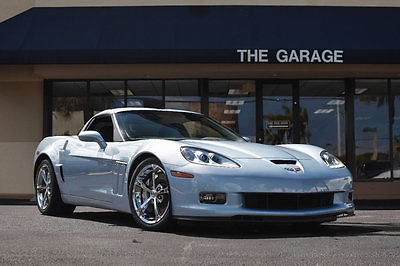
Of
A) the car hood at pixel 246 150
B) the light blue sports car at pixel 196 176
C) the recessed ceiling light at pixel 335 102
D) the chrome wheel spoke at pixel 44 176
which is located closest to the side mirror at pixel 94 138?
the light blue sports car at pixel 196 176

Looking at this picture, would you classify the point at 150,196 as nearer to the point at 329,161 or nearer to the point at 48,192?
the point at 329,161

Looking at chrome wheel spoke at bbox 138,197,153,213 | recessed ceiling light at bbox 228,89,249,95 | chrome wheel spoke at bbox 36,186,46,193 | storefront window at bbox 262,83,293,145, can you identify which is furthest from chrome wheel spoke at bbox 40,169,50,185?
storefront window at bbox 262,83,293,145

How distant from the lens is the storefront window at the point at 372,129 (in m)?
13.6

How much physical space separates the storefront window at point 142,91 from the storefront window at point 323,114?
326 centimetres

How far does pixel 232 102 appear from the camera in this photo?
1374cm

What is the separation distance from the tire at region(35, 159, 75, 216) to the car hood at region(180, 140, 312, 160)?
2.33 m

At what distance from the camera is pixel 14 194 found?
44.5 feet

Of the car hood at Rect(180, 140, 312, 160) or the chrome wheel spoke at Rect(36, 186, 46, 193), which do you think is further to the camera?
the chrome wheel spoke at Rect(36, 186, 46, 193)

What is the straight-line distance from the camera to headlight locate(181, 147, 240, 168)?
542 cm

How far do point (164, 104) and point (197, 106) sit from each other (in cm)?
76

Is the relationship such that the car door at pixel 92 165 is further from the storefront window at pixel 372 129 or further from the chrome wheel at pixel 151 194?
the storefront window at pixel 372 129

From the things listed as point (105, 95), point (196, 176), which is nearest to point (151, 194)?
point (196, 176)

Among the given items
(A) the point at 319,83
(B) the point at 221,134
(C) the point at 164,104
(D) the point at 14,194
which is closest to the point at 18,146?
(D) the point at 14,194

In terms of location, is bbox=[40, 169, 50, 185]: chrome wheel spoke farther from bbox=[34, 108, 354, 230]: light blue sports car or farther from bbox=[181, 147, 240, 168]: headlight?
bbox=[181, 147, 240, 168]: headlight
